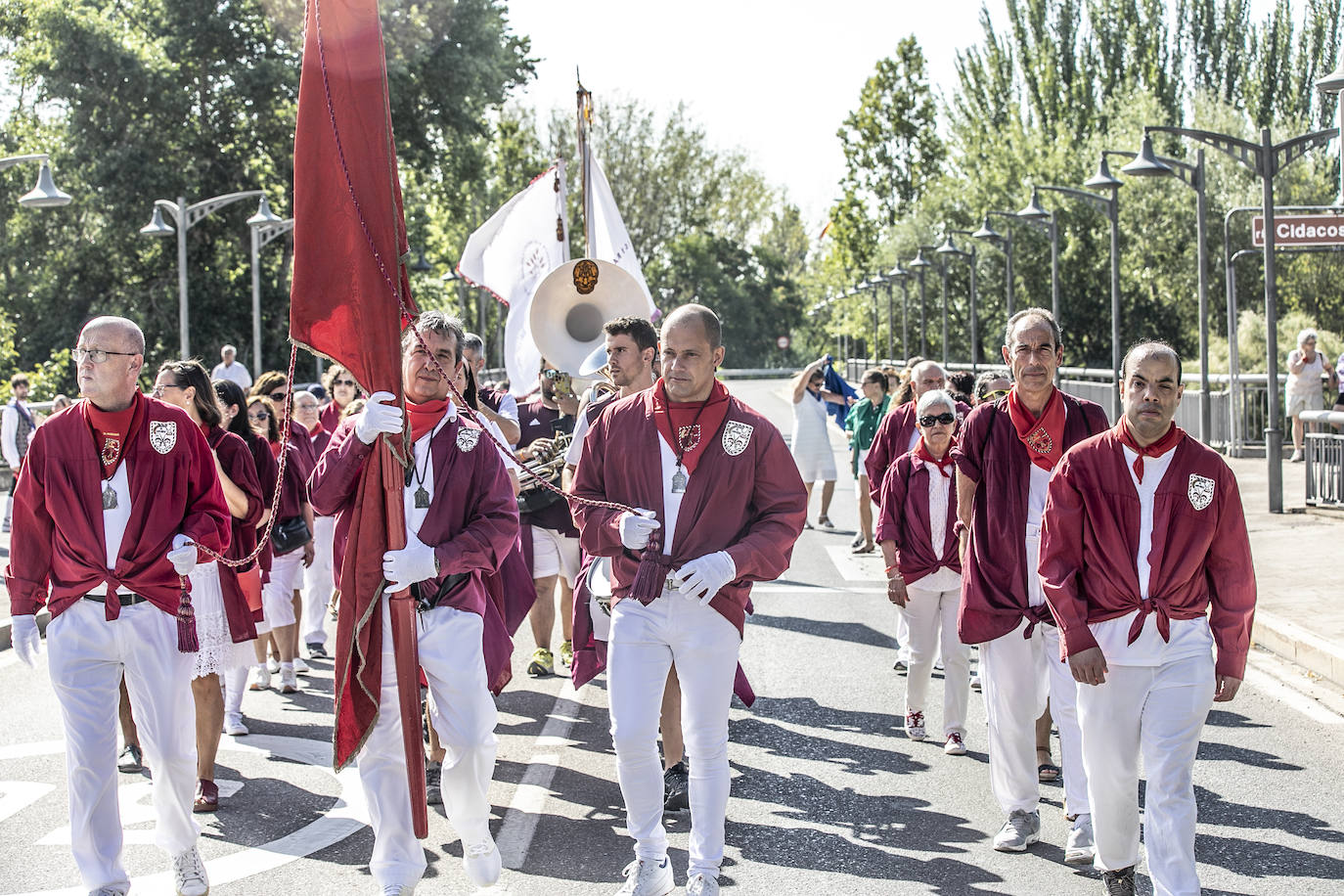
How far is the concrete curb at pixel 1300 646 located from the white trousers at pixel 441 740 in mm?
5647

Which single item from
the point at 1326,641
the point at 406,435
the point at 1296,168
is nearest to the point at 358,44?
the point at 406,435

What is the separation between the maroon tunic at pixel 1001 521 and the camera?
567 cm

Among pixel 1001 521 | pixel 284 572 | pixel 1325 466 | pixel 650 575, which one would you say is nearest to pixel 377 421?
pixel 650 575

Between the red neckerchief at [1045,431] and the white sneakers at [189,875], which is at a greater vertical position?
the red neckerchief at [1045,431]

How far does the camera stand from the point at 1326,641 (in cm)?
904

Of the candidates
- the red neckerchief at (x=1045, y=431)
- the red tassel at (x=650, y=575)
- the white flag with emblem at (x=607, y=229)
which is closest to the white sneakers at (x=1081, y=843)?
the red neckerchief at (x=1045, y=431)

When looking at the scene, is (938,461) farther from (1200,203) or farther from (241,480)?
(1200,203)

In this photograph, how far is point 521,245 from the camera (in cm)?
1331

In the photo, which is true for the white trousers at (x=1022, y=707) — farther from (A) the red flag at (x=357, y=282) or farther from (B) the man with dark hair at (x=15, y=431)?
(B) the man with dark hair at (x=15, y=431)

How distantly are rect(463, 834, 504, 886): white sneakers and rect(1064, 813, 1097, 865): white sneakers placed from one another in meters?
2.10

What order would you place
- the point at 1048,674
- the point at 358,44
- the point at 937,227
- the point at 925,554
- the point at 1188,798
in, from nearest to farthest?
the point at 1188,798
the point at 358,44
the point at 1048,674
the point at 925,554
the point at 937,227

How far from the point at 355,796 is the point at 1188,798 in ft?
12.0

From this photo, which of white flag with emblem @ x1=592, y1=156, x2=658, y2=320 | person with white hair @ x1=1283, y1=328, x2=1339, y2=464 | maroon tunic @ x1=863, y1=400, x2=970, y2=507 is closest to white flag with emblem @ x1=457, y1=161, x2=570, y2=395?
white flag with emblem @ x1=592, y1=156, x2=658, y2=320

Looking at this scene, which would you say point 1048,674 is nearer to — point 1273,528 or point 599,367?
point 599,367
